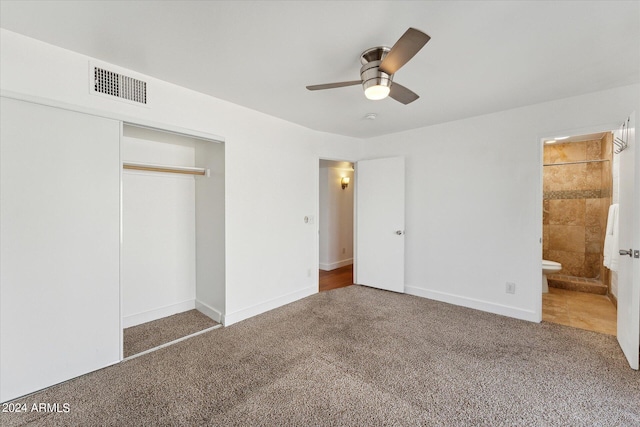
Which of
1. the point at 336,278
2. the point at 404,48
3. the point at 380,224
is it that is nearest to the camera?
the point at 404,48

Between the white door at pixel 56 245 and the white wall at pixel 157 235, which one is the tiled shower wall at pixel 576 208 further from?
the white door at pixel 56 245

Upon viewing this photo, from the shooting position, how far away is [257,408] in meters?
1.75

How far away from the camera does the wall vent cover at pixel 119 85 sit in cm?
213

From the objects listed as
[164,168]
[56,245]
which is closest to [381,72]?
[164,168]

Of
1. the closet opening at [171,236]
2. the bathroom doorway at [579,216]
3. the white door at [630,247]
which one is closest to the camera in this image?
the white door at [630,247]

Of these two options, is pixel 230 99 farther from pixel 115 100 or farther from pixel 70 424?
pixel 70 424

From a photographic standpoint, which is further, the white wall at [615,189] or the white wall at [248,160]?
the white wall at [615,189]

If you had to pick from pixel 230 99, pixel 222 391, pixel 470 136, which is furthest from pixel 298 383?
pixel 470 136

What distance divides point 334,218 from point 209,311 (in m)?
3.24

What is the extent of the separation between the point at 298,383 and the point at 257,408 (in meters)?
0.35

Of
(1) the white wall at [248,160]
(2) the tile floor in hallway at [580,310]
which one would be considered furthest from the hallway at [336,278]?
(2) the tile floor in hallway at [580,310]

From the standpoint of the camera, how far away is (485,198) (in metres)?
3.39

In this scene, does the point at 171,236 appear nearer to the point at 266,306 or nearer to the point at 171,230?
the point at 171,230

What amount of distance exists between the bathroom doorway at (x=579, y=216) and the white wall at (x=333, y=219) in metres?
3.50
